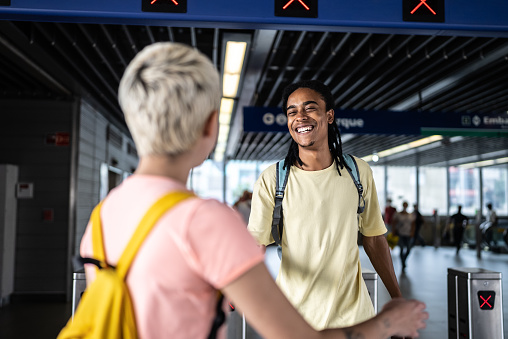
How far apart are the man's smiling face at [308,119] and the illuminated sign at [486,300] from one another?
2.89m

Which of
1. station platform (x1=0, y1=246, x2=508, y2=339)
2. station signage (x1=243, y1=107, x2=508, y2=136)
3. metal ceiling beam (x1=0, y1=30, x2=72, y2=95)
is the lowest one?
station platform (x1=0, y1=246, x2=508, y2=339)

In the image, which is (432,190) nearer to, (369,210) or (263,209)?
(369,210)

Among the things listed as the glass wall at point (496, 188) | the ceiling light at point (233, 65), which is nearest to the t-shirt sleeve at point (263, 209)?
the ceiling light at point (233, 65)

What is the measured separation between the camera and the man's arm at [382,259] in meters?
1.84

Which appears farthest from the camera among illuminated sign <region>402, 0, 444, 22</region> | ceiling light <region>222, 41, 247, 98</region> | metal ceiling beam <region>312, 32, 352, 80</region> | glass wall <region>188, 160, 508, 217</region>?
glass wall <region>188, 160, 508, 217</region>

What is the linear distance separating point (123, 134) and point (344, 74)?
7.44m

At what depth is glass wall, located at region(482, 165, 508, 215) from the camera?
23875 millimetres

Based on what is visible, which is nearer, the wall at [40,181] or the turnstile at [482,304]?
the turnstile at [482,304]

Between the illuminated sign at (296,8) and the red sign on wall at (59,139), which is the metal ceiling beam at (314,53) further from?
the red sign on wall at (59,139)

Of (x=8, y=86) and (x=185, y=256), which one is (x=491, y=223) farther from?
(x=185, y=256)

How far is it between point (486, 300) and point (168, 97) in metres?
4.05

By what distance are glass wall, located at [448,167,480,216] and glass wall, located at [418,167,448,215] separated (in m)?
0.41

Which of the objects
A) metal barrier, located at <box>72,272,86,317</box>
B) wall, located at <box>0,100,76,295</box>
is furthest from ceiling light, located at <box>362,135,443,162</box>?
metal barrier, located at <box>72,272,86,317</box>

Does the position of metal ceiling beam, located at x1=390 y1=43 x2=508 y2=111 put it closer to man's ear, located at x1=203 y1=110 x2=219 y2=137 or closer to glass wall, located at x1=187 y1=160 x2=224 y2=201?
man's ear, located at x1=203 y1=110 x2=219 y2=137
